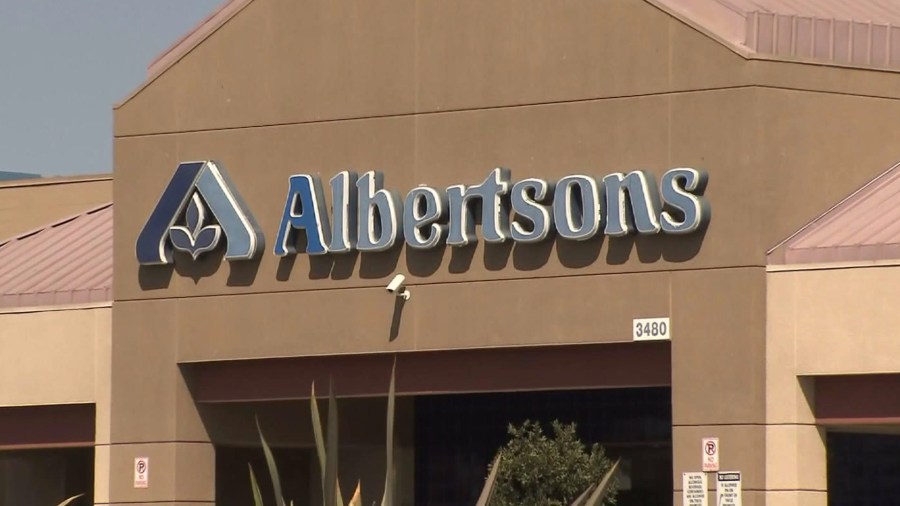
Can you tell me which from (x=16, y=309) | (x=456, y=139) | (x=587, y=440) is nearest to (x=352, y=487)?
(x=587, y=440)

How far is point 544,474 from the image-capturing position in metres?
22.7

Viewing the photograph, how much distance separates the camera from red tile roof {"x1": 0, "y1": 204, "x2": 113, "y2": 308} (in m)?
27.4

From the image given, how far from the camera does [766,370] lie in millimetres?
21469

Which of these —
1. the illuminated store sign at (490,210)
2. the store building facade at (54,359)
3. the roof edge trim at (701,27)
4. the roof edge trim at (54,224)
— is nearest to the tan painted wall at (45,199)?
the roof edge trim at (54,224)

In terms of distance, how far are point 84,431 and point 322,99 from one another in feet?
20.8

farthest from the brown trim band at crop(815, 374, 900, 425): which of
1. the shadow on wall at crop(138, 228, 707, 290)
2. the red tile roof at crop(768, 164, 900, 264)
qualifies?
the shadow on wall at crop(138, 228, 707, 290)

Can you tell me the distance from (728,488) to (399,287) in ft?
16.6

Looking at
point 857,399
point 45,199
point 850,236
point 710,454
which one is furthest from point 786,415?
point 45,199

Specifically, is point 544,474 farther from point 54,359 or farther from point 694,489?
point 54,359

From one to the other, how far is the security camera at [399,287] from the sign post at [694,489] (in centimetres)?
442

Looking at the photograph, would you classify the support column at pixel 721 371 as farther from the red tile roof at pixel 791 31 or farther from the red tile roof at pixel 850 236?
the red tile roof at pixel 791 31

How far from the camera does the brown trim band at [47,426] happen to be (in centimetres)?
2717

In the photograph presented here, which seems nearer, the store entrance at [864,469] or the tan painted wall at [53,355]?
the tan painted wall at [53,355]

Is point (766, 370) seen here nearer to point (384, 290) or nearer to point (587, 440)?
point (384, 290)
